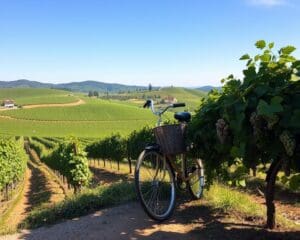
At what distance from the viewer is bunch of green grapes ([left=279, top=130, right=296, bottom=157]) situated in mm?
3262

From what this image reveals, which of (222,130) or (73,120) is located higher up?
(222,130)

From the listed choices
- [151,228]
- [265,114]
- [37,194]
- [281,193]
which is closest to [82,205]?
[151,228]

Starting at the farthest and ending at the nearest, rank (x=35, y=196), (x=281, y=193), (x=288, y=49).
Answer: (x=35, y=196)
(x=281, y=193)
(x=288, y=49)

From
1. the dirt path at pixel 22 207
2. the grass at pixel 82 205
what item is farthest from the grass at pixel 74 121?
the grass at pixel 82 205

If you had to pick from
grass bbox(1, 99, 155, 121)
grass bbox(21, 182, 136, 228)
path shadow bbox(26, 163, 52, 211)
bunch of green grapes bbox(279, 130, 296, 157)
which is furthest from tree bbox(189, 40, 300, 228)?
grass bbox(1, 99, 155, 121)

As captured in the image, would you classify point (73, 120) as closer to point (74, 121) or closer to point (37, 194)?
point (74, 121)

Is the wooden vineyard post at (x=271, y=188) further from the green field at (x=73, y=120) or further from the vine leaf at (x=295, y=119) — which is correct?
the green field at (x=73, y=120)

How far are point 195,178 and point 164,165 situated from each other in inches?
47.6

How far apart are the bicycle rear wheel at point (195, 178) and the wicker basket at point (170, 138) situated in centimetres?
88

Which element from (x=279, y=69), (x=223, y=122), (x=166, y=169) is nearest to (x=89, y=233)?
(x=166, y=169)

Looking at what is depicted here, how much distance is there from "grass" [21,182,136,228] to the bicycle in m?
0.60

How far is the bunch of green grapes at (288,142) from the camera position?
10.7 ft

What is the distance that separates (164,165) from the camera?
5.16 m

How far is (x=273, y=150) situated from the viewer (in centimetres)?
356
